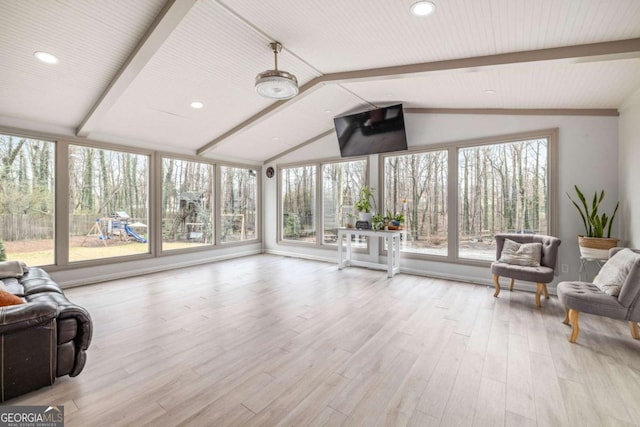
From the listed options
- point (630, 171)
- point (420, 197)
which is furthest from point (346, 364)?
point (630, 171)

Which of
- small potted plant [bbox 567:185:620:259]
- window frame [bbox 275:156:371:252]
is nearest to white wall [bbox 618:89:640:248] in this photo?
small potted plant [bbox 567:185:620:259]

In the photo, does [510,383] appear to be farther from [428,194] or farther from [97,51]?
[97,51]

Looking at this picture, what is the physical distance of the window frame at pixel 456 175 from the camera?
4379 mm

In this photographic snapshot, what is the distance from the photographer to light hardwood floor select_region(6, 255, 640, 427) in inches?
73.7

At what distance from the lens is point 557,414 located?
185 centimetres

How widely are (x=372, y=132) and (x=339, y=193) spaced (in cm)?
174

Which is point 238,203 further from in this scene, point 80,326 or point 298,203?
point 80,326

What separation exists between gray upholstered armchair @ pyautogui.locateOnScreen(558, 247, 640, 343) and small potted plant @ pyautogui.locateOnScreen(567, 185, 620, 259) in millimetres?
569

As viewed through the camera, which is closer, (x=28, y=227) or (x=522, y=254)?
(x=522, y=254)

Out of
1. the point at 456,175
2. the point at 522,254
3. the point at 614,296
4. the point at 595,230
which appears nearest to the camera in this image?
the point at 614,296

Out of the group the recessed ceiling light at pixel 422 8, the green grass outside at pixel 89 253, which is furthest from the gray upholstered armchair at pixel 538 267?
the green grass outside at pixel 89 253

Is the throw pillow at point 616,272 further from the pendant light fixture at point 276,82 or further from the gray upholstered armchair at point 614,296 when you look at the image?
the pendant light fixture at point 276,82

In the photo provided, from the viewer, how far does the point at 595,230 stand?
3805 mm

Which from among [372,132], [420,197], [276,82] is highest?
[372,132]
